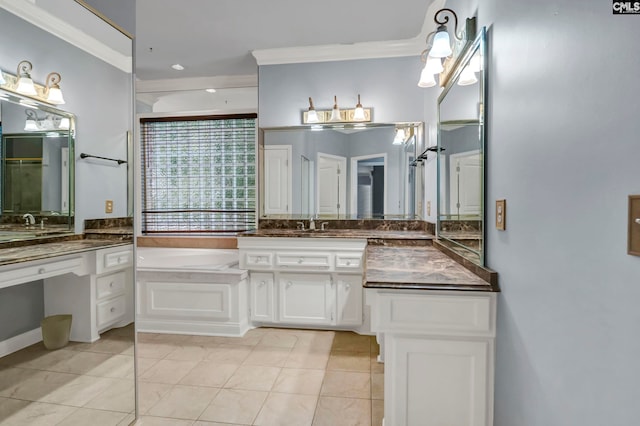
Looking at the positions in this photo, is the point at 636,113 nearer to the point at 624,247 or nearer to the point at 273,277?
the point at 624,247

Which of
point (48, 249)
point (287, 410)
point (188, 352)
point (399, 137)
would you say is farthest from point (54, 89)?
point (399, 137)

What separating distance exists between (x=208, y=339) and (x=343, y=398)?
141 centimetres

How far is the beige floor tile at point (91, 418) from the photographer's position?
4.87 ft

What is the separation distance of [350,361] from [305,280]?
792mm

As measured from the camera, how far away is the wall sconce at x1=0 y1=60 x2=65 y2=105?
3.84 feet

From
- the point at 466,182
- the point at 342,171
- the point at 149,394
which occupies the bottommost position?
the point at 149,394

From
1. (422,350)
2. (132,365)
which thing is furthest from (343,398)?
(132,365)

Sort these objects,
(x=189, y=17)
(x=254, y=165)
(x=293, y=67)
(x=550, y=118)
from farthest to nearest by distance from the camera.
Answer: (x=254, y=165) → (x=293, y=67) → (x=189, y=17) → (x=550, y=118)

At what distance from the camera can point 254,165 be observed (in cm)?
374

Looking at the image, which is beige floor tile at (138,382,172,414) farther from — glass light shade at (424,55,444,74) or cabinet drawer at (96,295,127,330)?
glass light shade at (424,55,444,74)

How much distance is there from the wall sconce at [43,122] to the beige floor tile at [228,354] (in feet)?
5.97

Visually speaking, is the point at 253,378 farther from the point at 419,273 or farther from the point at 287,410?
the point at 419,273

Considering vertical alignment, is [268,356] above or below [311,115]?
below

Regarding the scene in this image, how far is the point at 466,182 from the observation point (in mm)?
1697
